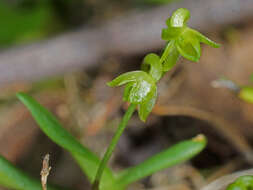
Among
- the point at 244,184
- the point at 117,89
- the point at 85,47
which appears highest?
the point at 85,47

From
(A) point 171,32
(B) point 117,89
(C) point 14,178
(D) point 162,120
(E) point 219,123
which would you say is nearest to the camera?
(A) point 171,32

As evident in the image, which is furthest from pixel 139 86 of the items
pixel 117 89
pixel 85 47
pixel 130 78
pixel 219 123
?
pixel 85 47

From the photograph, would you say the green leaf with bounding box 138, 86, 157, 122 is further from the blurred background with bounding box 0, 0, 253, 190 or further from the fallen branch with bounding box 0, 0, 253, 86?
the fallen branch with bounding box 0, 0, 253, 86

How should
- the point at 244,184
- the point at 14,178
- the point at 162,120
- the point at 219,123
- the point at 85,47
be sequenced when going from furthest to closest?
1. the point at 85,47
2. the point at 162,120
3. the point at 219,123
4. the point at 14,178
5. the point at 244,184

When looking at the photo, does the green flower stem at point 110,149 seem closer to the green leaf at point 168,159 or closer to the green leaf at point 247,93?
the green leaf at point 168,159

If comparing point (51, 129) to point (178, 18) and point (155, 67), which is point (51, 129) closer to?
point (155, 67)

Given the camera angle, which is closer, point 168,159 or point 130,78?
point 130,78

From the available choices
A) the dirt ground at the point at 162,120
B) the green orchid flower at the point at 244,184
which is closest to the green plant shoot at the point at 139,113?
the green orchid flower at the point at 244,184

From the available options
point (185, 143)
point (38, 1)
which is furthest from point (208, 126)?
point (38, 1)
